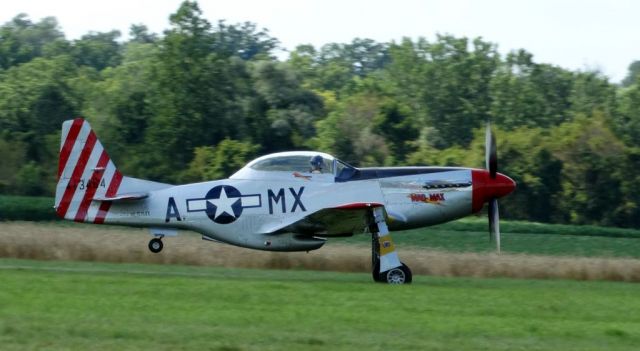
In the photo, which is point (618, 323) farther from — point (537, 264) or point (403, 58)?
point (403, 58)

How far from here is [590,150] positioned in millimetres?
52625

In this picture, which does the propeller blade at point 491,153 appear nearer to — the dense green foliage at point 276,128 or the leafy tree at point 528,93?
the dense green foliage at point 276,128

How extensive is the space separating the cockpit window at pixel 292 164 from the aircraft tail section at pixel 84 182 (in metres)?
2.02

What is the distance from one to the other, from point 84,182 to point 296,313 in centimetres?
767

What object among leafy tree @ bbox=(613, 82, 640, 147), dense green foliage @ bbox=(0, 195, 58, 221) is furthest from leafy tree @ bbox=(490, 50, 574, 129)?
dense green foliage @ bbox=(0, 195, 58, 221)

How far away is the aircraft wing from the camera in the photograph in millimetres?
19672

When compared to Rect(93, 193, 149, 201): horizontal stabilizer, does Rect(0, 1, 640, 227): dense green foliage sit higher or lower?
higher

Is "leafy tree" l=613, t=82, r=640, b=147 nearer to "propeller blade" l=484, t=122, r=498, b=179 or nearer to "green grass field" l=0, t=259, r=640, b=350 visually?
"propeller blade" l=484, t=122, r=498, b=179

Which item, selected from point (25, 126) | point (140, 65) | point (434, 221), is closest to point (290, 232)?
point (434, 221)

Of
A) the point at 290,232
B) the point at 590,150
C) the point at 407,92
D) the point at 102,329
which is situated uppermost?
the point at 407,92

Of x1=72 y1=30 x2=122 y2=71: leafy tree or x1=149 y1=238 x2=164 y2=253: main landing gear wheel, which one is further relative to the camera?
x1=72 y1=30 x2=122 y2=71: leafy tree

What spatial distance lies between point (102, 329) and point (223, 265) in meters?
11.5

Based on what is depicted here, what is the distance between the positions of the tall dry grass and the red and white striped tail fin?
131 inches

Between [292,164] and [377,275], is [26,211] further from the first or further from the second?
[377,275]
